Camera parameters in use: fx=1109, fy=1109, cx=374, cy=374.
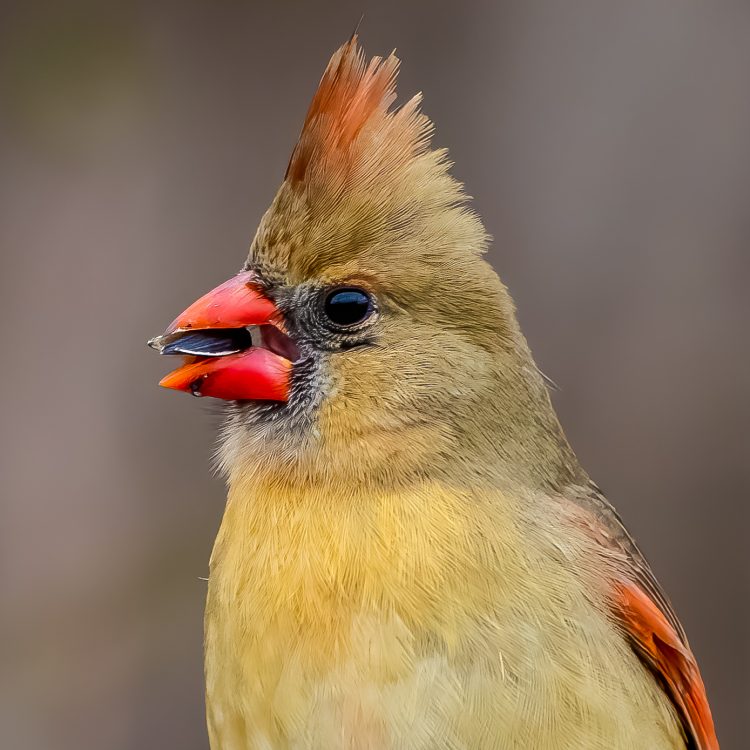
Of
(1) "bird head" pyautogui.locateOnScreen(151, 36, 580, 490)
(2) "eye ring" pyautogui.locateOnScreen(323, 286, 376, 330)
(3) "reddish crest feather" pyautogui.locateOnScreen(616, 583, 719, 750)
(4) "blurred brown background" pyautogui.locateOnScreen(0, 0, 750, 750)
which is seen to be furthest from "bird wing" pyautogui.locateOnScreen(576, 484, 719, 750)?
(4) "blurred brown background" pyautogui.locateOnScreen(0, 0, 750, 750)

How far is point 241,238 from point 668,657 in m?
2.33

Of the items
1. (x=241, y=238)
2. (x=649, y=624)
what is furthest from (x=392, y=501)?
(x=241, y=238)

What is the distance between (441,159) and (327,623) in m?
0.78

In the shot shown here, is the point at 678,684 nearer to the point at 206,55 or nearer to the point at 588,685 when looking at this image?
the point at 588,685

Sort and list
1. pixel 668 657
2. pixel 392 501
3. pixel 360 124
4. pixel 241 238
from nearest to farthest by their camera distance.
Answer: pixel 392 501, pixel 360 124, pixel 668 657, pixel 241 238

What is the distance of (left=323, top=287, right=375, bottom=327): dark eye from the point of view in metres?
1.78

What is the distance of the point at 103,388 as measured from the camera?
12.5ft

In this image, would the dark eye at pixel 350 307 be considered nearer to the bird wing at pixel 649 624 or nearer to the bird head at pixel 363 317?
the bird head at pixel 363 317

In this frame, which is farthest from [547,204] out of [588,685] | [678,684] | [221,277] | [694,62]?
[588,685]

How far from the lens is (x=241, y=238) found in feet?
12.6

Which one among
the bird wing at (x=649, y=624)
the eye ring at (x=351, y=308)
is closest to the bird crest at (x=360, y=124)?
the eye ring at (x=351, y=308)

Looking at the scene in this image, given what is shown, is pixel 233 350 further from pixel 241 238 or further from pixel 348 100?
pixel 241 238

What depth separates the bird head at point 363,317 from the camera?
1758mm

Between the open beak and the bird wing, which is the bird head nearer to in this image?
the open beak
